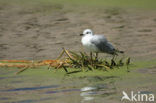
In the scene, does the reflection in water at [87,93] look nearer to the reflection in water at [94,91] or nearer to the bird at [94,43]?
the reflection in water at [94,91]

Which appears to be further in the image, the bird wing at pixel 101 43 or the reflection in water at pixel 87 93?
the bird wing at pixel 101 43

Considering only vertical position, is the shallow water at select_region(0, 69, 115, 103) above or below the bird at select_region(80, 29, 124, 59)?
below

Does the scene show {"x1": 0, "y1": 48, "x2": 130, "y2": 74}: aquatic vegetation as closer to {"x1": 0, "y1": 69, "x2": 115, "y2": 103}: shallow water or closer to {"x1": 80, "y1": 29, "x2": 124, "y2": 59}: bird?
{"x1": 80, "y1": 29, "x2": 124, "y2": 59}: bird

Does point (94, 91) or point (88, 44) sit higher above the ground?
point (88, 44)

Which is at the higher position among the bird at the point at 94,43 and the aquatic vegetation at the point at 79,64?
the bird at the point at 94,43

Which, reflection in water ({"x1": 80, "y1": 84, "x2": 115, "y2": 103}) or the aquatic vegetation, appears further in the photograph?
the aquatic vegetation

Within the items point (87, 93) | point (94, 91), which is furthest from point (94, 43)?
point (87, 93)

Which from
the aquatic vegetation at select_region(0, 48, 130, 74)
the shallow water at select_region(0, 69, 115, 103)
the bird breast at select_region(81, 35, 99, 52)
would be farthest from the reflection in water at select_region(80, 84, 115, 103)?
the bird breast at select_region(81, 35, 99, 52)

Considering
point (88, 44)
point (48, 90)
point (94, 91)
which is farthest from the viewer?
point (88, 44)

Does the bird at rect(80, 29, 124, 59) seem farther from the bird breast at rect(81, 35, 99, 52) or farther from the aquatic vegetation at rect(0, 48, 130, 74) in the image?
the aquatic vegetation at rect(0, 48, 130, 74)

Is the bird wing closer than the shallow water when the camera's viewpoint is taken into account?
No

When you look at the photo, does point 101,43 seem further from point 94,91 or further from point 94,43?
point 94,91

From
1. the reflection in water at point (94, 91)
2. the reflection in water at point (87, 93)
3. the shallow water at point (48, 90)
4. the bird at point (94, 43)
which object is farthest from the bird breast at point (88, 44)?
the reflection in water at point (87, 93)

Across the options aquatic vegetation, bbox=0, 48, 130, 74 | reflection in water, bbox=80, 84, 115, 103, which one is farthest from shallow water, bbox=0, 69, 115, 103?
Answer: aquatic vegetation, bbox=0, 48, 130, 74
